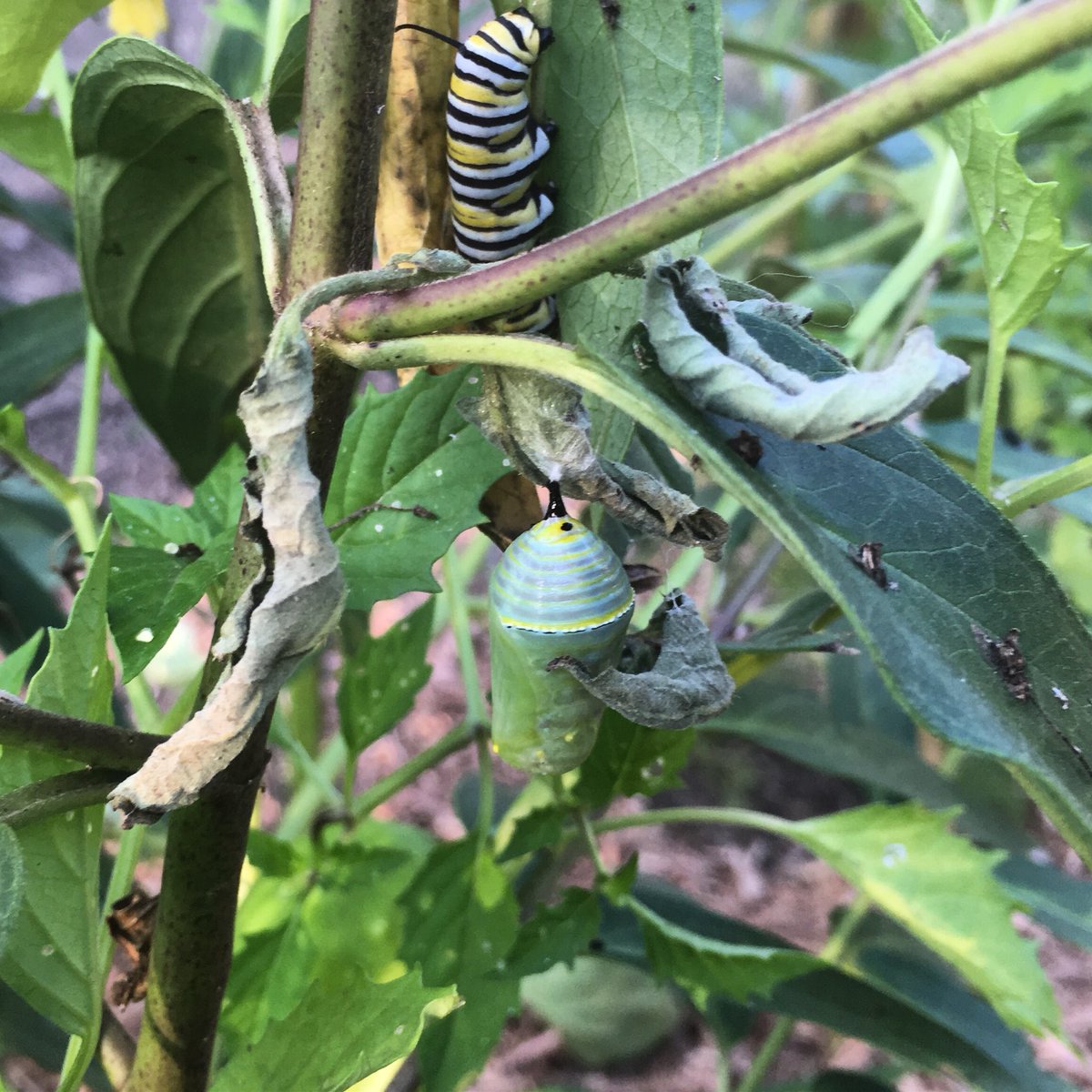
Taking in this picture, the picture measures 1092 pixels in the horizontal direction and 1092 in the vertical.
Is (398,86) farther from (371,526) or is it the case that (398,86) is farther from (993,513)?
(993,513)

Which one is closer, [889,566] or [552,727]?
[889,566]

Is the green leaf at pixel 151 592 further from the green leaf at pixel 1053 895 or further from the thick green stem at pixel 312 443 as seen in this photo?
the green leaf at pixel 1053 895

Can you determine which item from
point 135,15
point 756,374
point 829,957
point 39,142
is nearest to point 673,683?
point 756,374

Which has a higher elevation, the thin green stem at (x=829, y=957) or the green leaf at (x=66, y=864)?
the green leaf at (x=66, y=864)

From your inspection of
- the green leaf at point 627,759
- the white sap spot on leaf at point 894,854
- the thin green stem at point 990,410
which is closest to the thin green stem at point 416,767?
the green leaf at point 627,759

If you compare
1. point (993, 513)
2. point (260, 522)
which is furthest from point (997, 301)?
point (260, 522)

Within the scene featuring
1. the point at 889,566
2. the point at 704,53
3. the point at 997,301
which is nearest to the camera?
the point at 889,566
